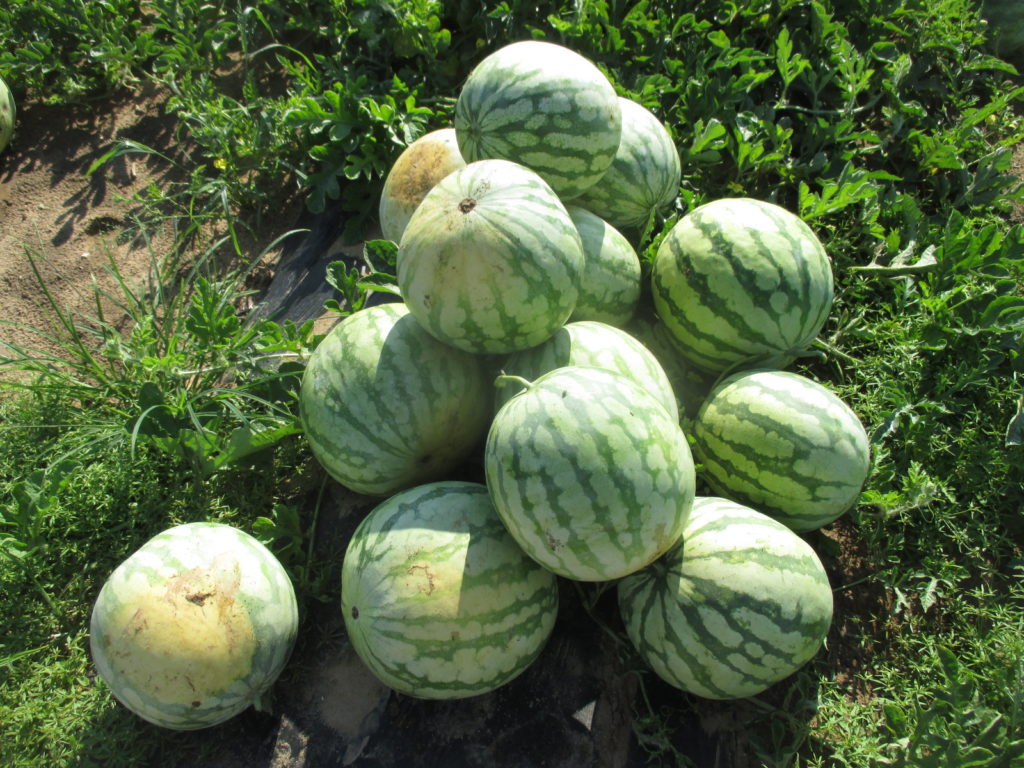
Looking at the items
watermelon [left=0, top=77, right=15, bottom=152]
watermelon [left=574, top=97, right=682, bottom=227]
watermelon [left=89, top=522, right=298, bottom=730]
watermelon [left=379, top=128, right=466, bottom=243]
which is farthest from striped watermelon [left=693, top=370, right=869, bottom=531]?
watermelon [left=0, top=77, right=15, bottom=152]

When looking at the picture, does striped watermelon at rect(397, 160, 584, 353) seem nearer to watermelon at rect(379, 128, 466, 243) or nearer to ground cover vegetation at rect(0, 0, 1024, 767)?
ground cover vegetation at rect(0, 0, 1024, 767)

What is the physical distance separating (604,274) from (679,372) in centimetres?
49

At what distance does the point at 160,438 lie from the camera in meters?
2.88

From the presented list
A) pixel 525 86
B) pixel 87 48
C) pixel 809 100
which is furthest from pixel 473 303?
pixel 87 48

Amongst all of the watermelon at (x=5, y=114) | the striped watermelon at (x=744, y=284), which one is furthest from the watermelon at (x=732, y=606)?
the watermelon at (x=5, y=114)

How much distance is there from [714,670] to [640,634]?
0.24m

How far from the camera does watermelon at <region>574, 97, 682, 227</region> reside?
2.84m

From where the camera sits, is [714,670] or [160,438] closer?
[714,670]

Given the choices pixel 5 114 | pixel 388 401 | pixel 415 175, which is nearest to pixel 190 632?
pixel 388 401

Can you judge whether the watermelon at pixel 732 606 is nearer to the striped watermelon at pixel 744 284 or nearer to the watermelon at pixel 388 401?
the striped watermelon at pixel 744 284

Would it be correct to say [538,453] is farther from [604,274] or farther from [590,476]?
[604,274]

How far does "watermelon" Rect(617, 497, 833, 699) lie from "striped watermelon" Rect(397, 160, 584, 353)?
0.81 meters

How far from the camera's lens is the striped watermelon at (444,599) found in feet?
6.66

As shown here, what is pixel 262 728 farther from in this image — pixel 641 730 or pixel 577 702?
pixel 641 730
